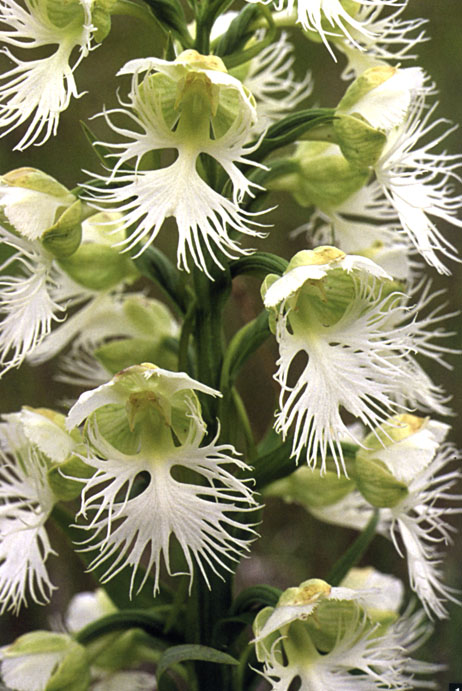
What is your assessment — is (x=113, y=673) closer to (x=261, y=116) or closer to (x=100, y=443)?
(x=100, y=443)

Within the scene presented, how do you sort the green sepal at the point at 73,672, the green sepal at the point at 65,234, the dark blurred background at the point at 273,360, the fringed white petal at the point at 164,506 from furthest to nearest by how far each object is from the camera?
1. the dark blurred background at the point at 273,360
2. the green sepal at the point at 73,672
3. the green sepal at the point at 65,234
4. the fringed white petal at the point at 164,506

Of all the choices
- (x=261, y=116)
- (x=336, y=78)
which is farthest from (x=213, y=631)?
(x=336, y=78)

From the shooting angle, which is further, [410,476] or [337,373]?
[410,476]

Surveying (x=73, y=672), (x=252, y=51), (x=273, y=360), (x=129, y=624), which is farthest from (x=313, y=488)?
(x=273, y=360)

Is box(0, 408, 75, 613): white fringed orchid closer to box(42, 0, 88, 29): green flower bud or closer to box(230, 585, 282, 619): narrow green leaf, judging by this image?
box(230, 585, 282, 619): narrow green leaf

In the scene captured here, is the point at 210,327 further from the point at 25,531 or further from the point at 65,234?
the point at 25,531

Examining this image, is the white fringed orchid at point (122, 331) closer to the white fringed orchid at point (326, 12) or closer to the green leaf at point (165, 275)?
the green leaf at point (165, 275)

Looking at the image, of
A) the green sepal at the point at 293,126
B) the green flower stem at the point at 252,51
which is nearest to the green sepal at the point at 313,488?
the green sepal at the point at 293,126

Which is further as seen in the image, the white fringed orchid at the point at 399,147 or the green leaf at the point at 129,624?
the green leaf at the point at 129,624
